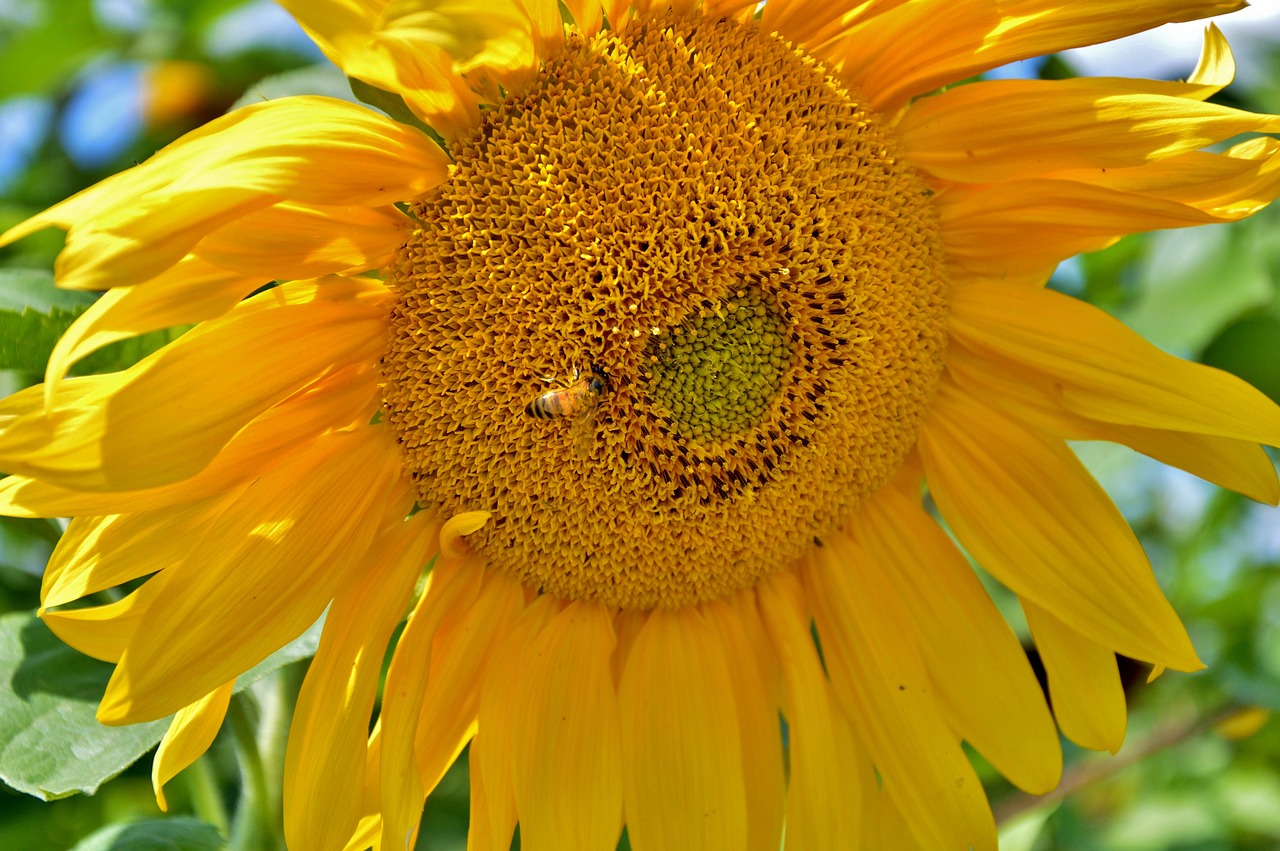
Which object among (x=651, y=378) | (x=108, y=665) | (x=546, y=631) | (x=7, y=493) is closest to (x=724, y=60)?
(x=651, y=378)

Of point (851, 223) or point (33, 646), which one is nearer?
point (851, 223)

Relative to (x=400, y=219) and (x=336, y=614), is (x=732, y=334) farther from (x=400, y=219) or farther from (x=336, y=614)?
(x=336, y=614)

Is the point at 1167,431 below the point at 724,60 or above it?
below

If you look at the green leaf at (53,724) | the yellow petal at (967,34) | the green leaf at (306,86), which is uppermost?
the yellow petal at (967,34)

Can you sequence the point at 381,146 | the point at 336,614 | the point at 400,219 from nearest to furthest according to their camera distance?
the point at 381,146, the point at 400,219, the point at 336,614

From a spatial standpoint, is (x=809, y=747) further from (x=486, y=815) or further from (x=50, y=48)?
(x=50, y=48)

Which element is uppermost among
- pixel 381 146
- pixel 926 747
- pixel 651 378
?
pixel 381 146

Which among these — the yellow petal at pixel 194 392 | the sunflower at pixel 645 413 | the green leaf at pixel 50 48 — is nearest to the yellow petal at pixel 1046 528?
the sunflower at pixel 645 413

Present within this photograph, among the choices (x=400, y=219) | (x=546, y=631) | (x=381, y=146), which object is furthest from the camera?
(x=546, y=631)

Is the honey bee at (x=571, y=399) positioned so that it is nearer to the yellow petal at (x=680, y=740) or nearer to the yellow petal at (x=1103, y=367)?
the yellow petal at (x=680, y=740)
